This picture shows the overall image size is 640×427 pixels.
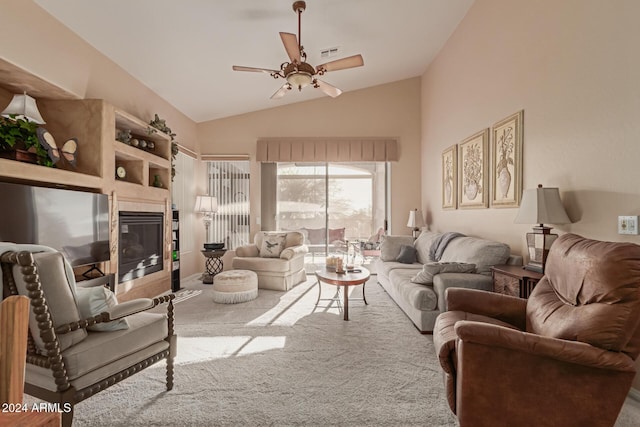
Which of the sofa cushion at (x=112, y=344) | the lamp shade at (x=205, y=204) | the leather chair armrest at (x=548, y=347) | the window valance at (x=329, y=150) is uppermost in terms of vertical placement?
the window valance at (x=329, y=150)

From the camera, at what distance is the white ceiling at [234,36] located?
288cm

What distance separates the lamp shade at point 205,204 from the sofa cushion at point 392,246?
3101 mm

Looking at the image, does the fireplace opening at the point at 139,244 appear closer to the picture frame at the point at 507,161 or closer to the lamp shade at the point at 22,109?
the lamp shade at the point at 22,109

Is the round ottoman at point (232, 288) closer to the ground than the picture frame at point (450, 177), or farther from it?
closer to the ground

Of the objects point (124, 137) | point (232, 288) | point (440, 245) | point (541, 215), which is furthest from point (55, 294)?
point (440, 245)

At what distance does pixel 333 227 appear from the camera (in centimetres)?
613

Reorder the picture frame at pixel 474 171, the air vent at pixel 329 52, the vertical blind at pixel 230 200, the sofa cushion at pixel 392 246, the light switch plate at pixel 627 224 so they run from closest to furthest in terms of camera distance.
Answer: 1. the light switch plate at pixel 627 224
2. the picture frame at pixel 474 171
3. the air vent at pixel 329 52
4. the sofa cushion at pixel 392 246
5. the vertical blind at pixel 230 200

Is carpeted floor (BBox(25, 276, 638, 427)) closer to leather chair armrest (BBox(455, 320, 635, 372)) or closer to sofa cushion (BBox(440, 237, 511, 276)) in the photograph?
leather chair armrest (BBox(455, 320, 635, 372))

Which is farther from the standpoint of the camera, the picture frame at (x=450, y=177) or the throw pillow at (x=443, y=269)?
the picture frame at (x=450, y=177)

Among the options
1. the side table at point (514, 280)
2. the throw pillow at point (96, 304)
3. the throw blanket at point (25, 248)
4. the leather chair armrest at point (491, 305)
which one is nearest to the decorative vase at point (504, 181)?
the side table at point (514, 280)

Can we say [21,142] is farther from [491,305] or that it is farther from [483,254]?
[483,254]

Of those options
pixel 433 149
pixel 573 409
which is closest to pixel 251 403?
pixel 573 409

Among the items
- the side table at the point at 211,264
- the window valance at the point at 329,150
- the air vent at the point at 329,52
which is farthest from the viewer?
the window valance at the point at 329,150

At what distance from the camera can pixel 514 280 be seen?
2.46 metres
